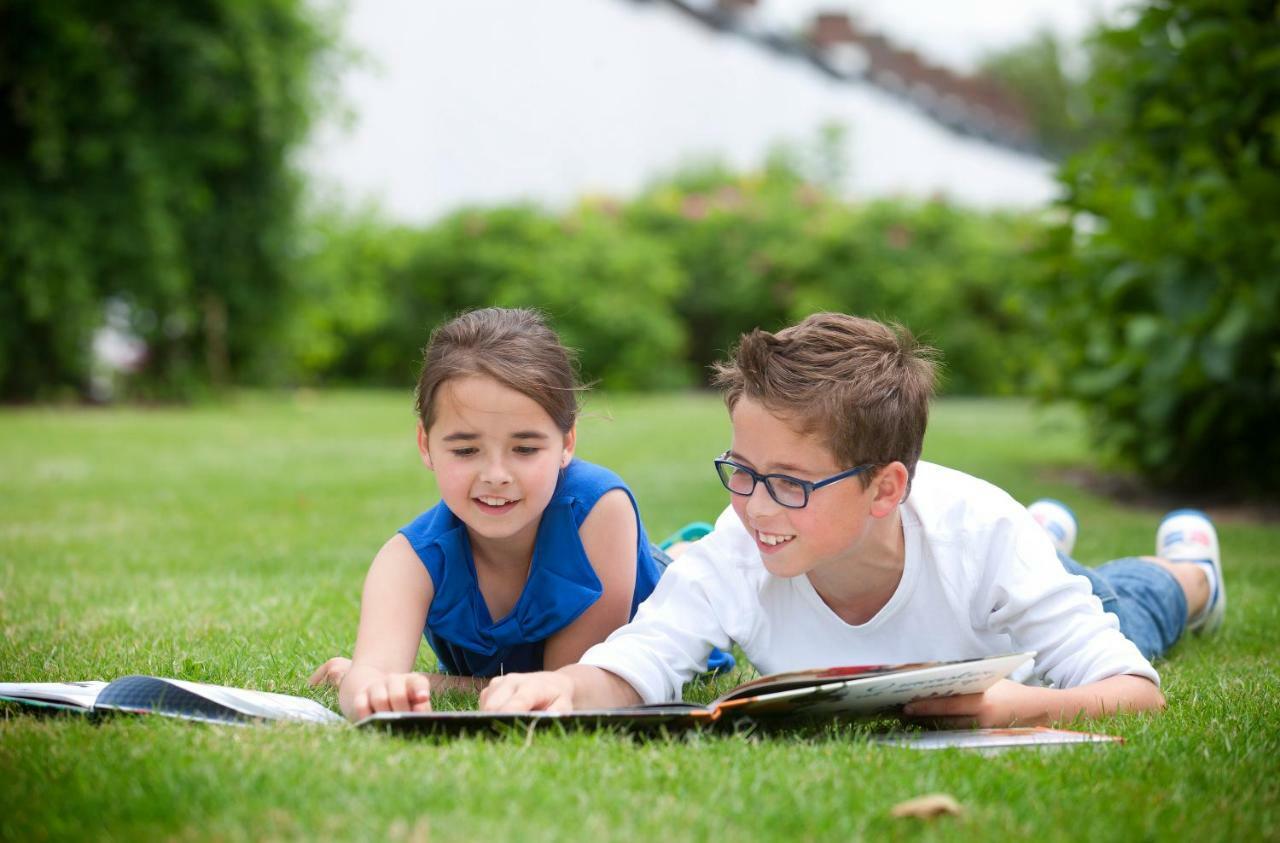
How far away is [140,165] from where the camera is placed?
1225cm

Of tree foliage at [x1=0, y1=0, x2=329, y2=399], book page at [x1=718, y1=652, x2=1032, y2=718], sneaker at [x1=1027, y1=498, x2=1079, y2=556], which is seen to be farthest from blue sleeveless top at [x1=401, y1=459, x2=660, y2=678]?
tree foliage at [x1=0, y1=0, x2=329, y2=399]

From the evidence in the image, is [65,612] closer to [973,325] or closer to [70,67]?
[70,67]

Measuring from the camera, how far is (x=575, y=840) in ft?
6.08

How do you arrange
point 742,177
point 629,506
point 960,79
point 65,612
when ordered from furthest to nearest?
1. point 960,79
2. point 742,177
3. point 65,612
4. point 629,506

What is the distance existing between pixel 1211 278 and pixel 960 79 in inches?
1004

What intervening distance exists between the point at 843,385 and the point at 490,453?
29.7 inches

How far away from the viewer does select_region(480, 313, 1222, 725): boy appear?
2.55 metres

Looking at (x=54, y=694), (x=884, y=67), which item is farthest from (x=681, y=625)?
(x=884, y=67)

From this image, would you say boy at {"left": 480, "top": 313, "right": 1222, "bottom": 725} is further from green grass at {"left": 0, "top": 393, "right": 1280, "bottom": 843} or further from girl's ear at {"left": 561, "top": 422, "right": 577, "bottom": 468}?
girl's ear at {"left": 561, "top": 422, "right": 577, "bottom": 468}

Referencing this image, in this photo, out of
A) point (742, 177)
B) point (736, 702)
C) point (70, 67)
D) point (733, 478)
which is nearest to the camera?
point (736, 702)

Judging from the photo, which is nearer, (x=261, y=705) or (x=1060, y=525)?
(x=261, y=705)

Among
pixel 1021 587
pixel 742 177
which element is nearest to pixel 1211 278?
pixel 1021 587

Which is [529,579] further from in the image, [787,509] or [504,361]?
[787,509]

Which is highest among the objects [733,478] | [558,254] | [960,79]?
[960,79]
